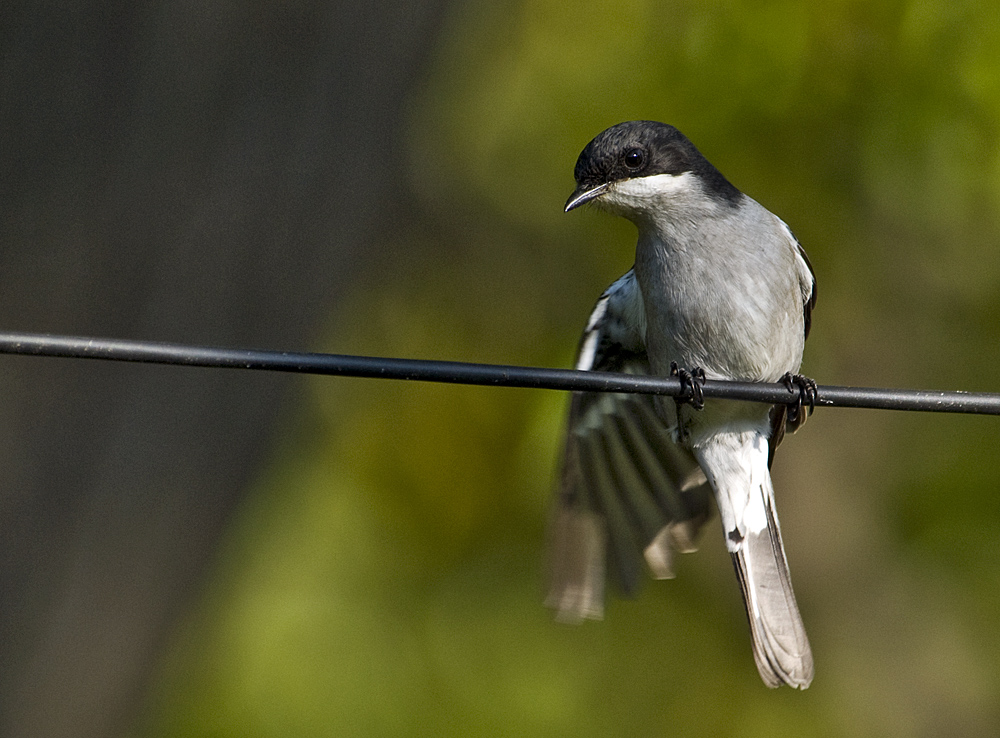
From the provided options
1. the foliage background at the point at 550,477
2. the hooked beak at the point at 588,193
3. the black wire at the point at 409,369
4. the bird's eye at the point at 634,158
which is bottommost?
the foliage background at the point at 550,477

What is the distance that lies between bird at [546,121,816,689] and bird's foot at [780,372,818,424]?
1cm

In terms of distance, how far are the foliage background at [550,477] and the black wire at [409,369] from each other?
406 centimetres

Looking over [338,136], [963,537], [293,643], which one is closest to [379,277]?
[293,643]

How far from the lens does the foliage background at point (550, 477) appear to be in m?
6.90

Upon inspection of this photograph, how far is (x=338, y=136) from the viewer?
380 cm

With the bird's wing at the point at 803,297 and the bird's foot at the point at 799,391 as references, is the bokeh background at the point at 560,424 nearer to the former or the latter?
the bird's wing at the point at 803,297

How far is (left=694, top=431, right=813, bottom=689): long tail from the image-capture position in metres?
4.09

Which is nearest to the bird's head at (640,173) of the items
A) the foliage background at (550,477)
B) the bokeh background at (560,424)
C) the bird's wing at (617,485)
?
the bird's wing at (617,485)

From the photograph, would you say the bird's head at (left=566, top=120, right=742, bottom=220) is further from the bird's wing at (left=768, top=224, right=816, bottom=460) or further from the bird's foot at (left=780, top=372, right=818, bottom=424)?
the bird's foot at (left=780, top=372, right=818, bottom=424)

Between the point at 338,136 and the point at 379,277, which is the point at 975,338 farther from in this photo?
the point at 338,136

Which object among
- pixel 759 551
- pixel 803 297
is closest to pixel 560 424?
pixel 759 551

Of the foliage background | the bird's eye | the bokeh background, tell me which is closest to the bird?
the bird's eye

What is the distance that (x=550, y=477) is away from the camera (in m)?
6.86

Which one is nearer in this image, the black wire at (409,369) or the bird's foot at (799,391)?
the black wire at (409,369)
